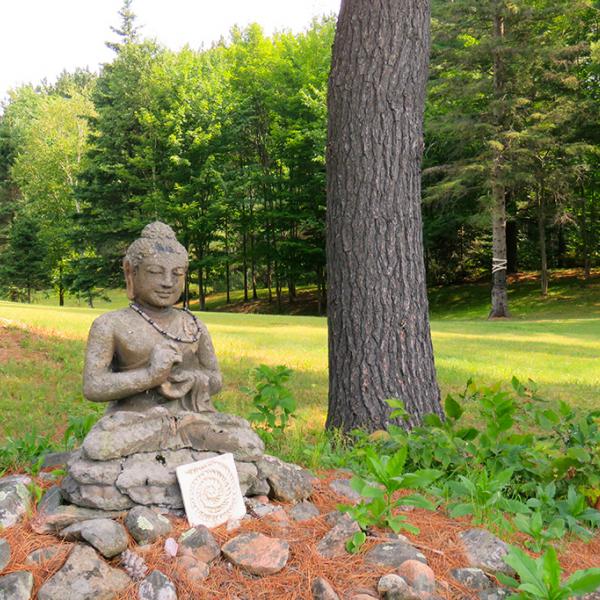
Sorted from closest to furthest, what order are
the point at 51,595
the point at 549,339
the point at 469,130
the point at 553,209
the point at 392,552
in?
the point at 51,595 < the point at 392,552 < the point at 549,339 < the point at 469,130 < the point at 553,209

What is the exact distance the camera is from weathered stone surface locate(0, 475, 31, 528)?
2834mm

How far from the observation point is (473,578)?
8.84ft

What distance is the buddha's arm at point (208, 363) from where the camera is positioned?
3.63 metres

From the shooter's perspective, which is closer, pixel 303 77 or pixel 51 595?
pixel 51 595

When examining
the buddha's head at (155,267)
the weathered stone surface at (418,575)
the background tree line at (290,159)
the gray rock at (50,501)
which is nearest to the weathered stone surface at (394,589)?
the weathered stone surface at (418,575)

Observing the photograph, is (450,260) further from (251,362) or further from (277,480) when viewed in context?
(277,480)

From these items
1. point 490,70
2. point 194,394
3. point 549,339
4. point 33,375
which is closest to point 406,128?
point 194,394

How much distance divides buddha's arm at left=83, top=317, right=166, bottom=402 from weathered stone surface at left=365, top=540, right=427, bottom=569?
150 centimetres

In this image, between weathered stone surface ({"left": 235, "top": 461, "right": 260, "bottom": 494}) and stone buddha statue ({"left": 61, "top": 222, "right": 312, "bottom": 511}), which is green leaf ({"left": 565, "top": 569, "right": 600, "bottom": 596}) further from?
weathered stone surface ({"left": 235, "top": 461, "right": 260, "bottom": 494})

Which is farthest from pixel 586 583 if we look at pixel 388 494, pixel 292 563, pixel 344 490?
pixel 344 490

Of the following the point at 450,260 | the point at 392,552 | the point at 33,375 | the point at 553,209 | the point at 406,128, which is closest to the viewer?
the point at 392,552

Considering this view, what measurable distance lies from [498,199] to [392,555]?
19.5 metres

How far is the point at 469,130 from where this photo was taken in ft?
67.0

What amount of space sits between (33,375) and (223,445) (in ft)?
17.9
